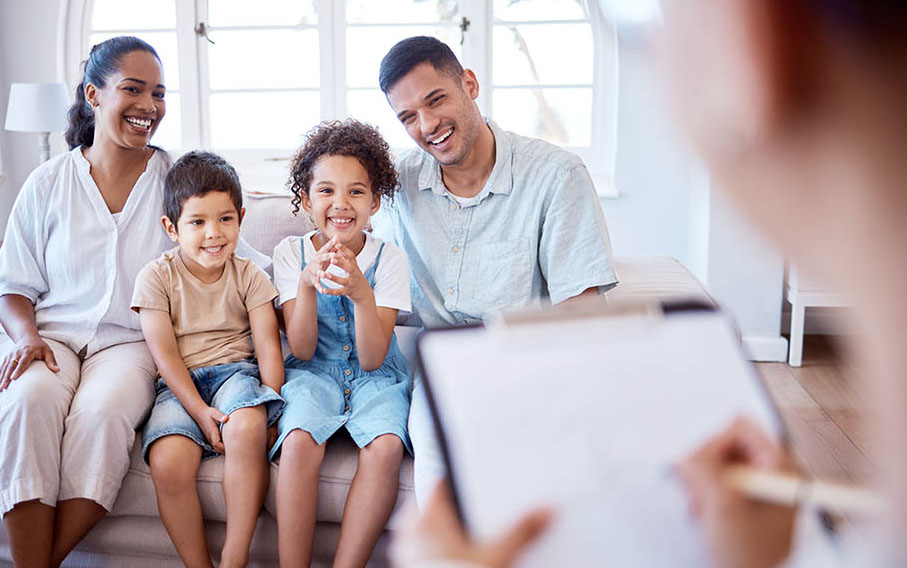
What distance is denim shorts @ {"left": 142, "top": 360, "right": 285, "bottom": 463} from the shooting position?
1.87 metres

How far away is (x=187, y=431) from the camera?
1.86 metres

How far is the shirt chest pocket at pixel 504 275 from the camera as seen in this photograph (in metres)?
1.98

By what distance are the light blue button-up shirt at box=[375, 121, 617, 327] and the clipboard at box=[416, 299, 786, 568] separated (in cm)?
142

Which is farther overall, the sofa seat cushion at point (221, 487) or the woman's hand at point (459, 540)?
the sofa seat cushion at point (221, 487)

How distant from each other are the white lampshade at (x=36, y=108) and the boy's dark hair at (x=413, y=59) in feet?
8.16

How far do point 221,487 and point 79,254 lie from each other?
744 millimetres

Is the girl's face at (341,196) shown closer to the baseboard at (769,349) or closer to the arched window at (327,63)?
the baseboard at (769,349)

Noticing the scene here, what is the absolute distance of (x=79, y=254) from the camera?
7.02 ft

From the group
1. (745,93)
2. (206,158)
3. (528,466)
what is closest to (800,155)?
(745,93)

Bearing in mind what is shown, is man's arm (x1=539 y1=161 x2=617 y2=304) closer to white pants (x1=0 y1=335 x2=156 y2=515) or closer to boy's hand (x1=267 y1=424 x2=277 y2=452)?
boy's hand (x1=267 y1=424 x2=277 y2=452)

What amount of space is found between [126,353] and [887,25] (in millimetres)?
2065

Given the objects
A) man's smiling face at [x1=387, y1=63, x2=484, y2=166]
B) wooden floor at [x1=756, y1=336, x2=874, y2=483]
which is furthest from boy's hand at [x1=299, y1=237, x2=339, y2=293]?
wooden floor at [x1=756, y1=336, x2=874, y2=483]

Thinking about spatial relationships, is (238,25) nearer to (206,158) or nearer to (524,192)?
(206,158)

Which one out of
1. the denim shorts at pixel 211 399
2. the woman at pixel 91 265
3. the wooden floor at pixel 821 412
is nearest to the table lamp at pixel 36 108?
the woman at pixel 91 265
